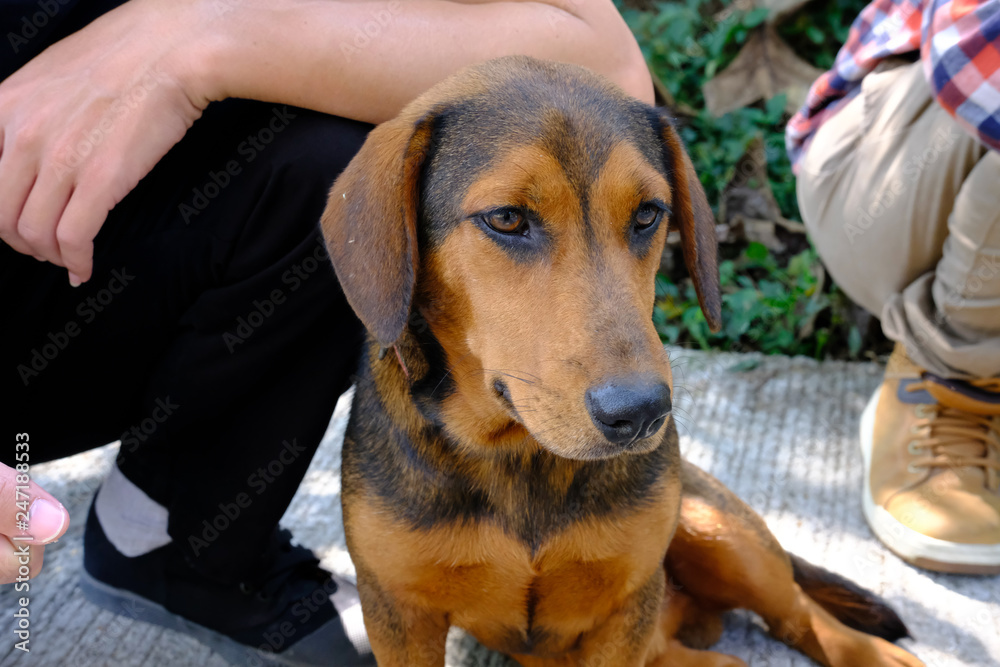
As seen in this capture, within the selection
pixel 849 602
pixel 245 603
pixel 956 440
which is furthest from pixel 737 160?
pixel 245 603

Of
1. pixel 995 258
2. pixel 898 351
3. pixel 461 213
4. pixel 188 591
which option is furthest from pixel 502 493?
pixel 898 351

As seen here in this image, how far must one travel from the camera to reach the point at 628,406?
1547 millimetres

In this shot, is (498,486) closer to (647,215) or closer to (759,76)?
(647,215)

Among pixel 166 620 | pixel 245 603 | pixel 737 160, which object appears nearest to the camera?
pixel 245 603

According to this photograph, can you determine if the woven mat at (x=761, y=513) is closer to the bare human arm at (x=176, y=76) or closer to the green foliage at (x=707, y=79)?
the bare human arm at (x=176, y=76)

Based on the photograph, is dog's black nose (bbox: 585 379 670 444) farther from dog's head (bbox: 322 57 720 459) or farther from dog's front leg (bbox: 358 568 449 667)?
dog's front leg (bbox: 358 568 449 667)

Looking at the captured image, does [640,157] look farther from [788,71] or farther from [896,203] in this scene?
[788,71]

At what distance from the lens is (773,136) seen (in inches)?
206

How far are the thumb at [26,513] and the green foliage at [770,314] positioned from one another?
3452 mm

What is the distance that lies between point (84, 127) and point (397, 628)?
1514mm

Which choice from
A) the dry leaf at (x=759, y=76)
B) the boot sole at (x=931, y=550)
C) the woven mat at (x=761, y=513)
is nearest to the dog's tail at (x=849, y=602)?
the woven mat at (x=761, y=513)

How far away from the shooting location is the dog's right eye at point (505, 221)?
1.82 metres

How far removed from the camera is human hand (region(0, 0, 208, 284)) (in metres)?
2.05

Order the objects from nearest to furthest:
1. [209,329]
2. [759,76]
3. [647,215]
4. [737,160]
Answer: [647,215], [209,329], [737,160], [759,76]
